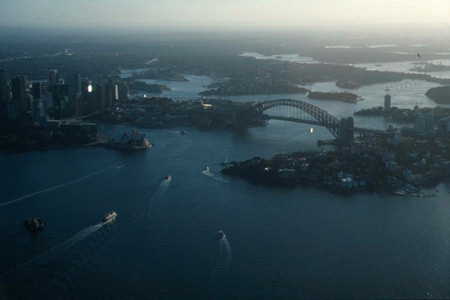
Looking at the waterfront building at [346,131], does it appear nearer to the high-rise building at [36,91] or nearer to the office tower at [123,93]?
the office tower at [123,93]

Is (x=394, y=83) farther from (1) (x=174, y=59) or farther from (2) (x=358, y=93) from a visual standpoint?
(1) (x=174, y=59)

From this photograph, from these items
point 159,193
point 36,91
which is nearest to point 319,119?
point 159,193

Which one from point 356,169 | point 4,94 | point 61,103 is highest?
point 4,94

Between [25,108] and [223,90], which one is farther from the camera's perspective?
[223,90]

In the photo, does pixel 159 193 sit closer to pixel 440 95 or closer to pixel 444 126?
pixel 444 126

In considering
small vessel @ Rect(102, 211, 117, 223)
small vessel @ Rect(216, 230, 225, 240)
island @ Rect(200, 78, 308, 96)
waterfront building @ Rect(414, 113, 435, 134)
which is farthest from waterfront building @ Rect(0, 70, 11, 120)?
small vessel @ Rect(216, 230, 225, 240)

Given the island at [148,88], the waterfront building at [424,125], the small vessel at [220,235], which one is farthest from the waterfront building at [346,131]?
the island at [148,88]

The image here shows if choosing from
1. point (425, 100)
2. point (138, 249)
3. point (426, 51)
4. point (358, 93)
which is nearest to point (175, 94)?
point (358, 93)
